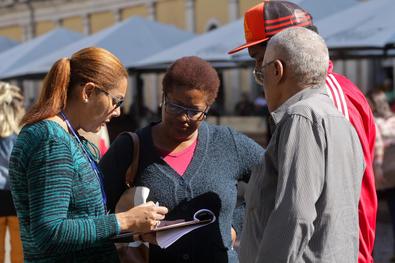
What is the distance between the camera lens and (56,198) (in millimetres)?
2232

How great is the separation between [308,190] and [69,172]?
2.44 feet

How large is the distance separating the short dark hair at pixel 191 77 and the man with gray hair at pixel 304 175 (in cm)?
59

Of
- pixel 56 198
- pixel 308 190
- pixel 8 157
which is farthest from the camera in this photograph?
pixel 8 157

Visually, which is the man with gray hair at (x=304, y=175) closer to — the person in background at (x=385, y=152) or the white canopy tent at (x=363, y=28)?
the person in background at (x=385, y=152)

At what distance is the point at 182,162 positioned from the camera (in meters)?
2.83

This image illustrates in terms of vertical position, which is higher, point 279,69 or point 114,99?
point 279,69

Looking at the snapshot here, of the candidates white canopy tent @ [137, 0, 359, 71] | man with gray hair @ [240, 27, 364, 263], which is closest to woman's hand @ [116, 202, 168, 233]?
man with gray hair @ [240, 27, 364, 263]

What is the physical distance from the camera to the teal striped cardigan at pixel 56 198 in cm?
223

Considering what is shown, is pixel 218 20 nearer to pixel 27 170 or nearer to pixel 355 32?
→ pixel 355 32

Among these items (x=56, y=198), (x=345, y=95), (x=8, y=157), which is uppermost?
(x=345, y=95)

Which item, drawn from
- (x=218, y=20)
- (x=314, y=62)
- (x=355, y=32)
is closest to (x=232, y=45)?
(x=355, y=32)

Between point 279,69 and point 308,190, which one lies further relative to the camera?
point 279,69

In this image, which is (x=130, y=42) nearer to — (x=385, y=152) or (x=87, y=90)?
(x=385, y=152)

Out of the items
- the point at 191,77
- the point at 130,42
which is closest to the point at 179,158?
the point at 191,77
